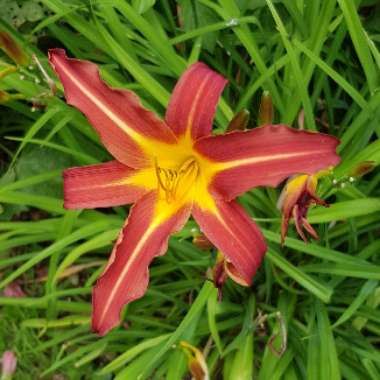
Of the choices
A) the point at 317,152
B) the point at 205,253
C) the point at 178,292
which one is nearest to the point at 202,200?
the point at 317,152

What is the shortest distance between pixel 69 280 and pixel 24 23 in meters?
0.80

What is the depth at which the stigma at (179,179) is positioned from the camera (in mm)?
975

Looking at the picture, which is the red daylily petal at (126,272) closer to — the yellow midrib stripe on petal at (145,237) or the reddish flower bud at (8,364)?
the yellow midrib stripe on petal at (145,237)

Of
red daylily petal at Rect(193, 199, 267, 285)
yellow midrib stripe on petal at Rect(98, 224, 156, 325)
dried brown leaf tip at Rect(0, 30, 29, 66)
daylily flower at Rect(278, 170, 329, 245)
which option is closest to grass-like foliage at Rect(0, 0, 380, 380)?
dried brown leaf tip at Rect(0, 30, 29, 66)

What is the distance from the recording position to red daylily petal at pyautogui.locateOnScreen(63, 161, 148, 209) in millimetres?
983

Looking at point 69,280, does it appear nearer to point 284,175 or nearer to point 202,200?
point 202,200

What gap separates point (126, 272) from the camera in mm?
900

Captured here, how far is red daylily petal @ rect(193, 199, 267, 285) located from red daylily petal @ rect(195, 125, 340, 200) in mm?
35

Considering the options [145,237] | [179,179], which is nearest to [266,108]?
[179,179]

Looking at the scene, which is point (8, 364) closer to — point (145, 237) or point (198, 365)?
point (198, 365)

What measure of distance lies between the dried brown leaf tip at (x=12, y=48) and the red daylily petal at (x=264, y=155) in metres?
0.52

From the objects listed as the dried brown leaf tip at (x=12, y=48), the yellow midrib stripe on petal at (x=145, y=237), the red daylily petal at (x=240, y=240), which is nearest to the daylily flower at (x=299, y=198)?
the red daylily petal at (x=240, y=240)

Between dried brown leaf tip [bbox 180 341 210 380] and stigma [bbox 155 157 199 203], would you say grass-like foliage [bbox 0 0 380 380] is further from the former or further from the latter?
stigma [bbox 155 157 199 203]

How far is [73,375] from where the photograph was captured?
5.89 feet
